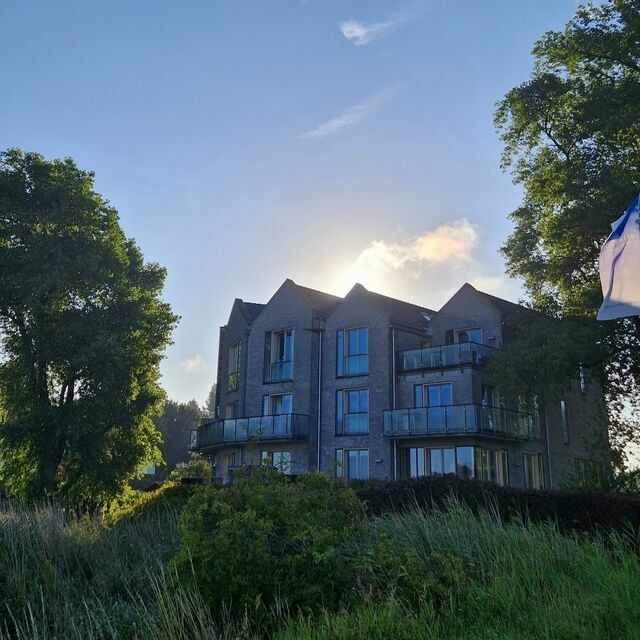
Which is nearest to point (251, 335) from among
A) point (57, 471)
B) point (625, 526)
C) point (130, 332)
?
point (130, 332)

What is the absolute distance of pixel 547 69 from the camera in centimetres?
2617

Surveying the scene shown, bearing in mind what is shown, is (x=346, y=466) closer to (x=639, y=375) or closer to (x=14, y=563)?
(x=639, y=375)

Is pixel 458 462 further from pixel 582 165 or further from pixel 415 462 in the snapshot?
pixel 582 165

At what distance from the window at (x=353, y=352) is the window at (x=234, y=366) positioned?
21.5 ft

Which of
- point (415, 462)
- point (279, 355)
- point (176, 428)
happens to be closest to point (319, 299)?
point (279, 355)

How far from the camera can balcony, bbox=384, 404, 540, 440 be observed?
26.2m

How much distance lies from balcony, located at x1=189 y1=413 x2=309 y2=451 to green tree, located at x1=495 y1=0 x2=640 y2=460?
11589mm

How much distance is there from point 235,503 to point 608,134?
20450 millimetres

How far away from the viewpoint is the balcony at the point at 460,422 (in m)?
26.2

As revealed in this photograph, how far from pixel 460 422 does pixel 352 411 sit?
19.4 feet

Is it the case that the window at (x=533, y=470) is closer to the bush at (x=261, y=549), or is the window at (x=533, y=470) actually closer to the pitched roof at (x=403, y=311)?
the pitched roof at (x=403, y=311)

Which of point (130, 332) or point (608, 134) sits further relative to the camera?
point (130, 332)

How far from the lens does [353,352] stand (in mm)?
31562

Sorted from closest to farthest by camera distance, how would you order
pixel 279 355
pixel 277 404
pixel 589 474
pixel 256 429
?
pixel 589 474
pixel 256 429
pixel 277 404
pixel 279 355
